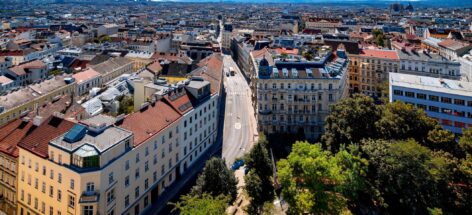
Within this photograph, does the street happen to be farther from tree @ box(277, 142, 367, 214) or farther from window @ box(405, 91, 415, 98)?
window @ box(405, 91, 415, 98)

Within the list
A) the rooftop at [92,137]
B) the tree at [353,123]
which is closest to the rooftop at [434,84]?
the tree at [353,123]

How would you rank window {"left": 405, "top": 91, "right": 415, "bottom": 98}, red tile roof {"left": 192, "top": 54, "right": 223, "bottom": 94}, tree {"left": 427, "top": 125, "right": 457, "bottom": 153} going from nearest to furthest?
tree {"left": 427, "top": 125, "right": 457, "bottom": 153}
window {"left": 405, "top": 91, "right": 415, "bottom": 98}
red tile roof {"left": 192, "top": 54, "right": 223, "bottom": 94}

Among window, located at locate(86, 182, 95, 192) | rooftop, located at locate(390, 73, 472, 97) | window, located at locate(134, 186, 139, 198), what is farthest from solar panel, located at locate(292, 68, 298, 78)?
window, located at locate(86, 182, 95, 192)

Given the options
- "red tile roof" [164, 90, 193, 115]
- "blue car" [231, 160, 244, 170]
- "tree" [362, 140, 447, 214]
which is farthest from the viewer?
"blue car" [231, 160, 244, 170]

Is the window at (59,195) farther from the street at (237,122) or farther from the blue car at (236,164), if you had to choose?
the street at (237,122)

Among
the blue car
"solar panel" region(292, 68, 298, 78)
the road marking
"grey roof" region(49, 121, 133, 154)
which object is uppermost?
"solar panel" region(292, 68, 298, 78)

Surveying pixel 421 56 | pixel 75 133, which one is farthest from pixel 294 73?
pixel 421 56
